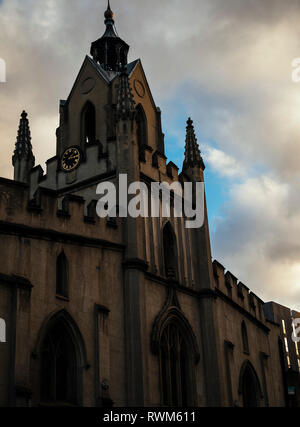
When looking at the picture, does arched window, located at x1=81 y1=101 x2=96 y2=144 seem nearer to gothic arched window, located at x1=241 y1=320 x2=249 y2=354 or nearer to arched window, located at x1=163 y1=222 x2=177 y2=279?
Answer: arched window, located at x1=163 y1=222 x2=177 y2=279

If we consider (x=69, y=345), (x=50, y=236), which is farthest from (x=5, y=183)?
(x=69, y=345)

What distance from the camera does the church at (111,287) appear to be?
21531 mm

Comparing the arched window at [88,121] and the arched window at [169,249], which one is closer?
the arched window at [169,249]

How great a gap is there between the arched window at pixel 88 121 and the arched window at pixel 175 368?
451 inches

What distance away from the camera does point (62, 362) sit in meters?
22.1

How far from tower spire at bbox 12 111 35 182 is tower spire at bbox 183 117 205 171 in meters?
7.81

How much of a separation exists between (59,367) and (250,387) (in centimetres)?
1509

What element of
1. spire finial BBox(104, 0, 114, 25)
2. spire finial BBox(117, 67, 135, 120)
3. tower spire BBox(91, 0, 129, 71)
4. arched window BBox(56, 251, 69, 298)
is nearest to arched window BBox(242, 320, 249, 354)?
spire finial BBox(117, 67, 135, 120)

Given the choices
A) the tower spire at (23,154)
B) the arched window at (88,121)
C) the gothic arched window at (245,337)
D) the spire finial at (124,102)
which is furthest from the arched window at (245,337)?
the tower spire at (23,154)

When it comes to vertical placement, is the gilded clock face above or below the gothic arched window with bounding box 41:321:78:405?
above

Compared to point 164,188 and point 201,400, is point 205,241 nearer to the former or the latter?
point 164,188

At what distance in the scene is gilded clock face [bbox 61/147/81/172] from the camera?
29.7 m

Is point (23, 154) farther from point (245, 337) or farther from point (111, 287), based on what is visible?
point (245, 337)

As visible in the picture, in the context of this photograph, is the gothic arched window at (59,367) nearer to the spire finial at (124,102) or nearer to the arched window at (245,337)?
the spire finial at (124,102)
